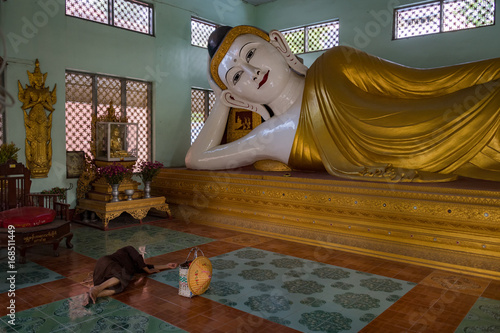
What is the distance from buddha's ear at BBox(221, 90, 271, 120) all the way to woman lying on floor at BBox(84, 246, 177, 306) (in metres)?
2.89

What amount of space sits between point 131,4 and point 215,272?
14.6 feet

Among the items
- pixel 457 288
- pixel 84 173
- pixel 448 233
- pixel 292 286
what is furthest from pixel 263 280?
pixel 84 173

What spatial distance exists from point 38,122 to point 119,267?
2899 mm

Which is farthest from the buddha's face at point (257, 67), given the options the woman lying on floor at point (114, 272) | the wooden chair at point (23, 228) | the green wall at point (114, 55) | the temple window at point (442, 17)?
the woman lying on floor at point (114, 272)

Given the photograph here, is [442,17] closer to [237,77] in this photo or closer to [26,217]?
[237,77]

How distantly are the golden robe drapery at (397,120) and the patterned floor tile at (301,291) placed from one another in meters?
1.28

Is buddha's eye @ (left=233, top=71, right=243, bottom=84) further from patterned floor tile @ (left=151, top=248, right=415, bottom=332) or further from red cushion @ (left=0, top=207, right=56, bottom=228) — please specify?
red cushion @ (left=0, top=207, right=56, bottom=228)

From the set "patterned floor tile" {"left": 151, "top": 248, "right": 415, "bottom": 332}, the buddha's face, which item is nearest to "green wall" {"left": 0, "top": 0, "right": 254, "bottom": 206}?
the buddha's face

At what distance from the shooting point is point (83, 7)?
5.40m

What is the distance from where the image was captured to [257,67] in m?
5.08

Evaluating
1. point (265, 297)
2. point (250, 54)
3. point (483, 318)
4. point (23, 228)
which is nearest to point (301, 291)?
point (265, 297)

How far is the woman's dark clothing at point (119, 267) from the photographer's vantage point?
2764mm

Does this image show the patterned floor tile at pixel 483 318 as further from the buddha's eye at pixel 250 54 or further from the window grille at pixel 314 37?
the window grille at pixel 314 37

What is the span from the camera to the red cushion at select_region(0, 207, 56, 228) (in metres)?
3.42
